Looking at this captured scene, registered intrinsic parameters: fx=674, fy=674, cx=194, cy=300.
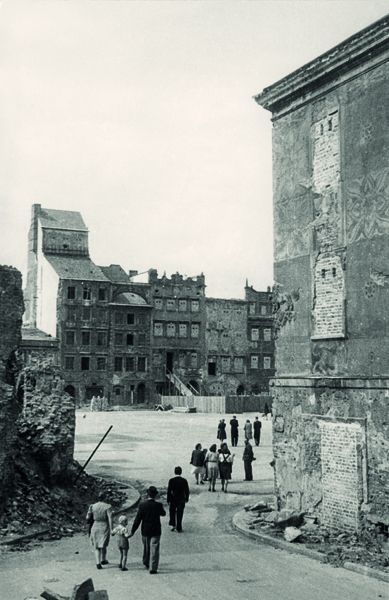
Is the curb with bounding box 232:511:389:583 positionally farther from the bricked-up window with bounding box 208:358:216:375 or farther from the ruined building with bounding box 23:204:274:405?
the bricked-up window with bounding box 208:358:216:375

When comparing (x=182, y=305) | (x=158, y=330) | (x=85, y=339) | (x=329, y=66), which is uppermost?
(x=182, y=305)

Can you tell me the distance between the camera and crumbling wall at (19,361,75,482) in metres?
17.3

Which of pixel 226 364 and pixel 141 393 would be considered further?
pixel 226 364

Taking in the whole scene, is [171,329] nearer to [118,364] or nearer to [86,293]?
[118,364]

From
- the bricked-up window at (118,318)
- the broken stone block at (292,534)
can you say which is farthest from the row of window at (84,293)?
the broken stone block at (292,534)

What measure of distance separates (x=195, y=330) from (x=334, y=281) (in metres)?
60.2

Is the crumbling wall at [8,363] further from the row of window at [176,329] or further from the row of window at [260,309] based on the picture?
the row of window at [260,309]

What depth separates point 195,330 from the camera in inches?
2938

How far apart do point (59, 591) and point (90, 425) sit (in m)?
34.9

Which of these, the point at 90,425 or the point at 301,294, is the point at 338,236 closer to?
the point at 301,294

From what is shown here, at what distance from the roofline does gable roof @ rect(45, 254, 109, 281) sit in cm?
5428

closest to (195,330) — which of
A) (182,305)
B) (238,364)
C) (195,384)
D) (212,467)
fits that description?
(182,305)

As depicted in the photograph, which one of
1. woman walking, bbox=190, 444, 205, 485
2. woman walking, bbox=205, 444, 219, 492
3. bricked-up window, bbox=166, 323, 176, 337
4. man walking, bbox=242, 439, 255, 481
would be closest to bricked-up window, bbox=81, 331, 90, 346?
bricked-up window, bbox=166, 323, 176, 337

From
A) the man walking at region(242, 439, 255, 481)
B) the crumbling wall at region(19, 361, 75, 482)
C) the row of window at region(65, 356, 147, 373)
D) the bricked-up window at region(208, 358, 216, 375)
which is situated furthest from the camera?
the bricked-up window at region(208, 358, 216, 375)
